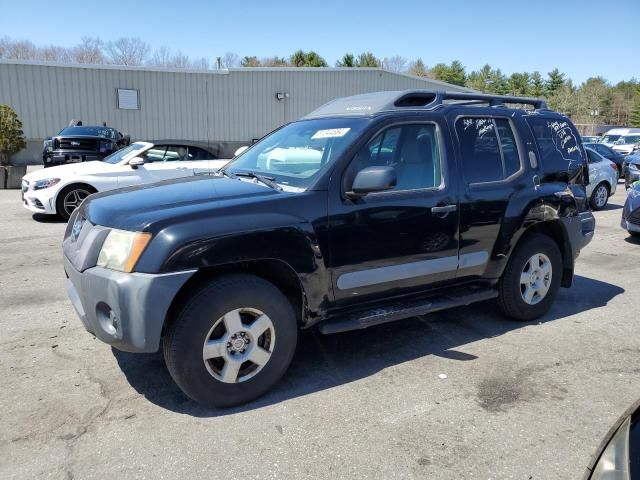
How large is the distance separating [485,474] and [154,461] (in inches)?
68.2

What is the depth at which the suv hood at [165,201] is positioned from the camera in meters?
3.10

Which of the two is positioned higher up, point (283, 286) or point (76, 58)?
point (76, 58)

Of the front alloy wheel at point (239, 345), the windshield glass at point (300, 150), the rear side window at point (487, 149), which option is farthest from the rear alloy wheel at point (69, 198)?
the rear side window at point (487, 149)

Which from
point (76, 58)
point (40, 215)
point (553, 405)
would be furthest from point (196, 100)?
point (76, 58)

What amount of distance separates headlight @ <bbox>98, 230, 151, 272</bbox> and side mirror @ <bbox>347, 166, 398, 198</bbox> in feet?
4.56

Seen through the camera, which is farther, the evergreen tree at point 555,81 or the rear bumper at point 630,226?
the evergreen tree at point 555,81

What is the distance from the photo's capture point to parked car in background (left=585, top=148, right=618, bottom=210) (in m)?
12.5

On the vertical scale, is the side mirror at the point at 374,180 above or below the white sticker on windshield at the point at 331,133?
below

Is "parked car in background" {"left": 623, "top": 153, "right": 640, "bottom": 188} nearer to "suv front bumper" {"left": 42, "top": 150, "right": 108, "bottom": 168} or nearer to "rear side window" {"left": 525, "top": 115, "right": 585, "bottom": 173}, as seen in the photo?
"rear side window" {"left": 525, "top": 115, "right": 585, "bottom": 173}

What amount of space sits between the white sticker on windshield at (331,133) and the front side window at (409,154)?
230mm

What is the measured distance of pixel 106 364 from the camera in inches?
152

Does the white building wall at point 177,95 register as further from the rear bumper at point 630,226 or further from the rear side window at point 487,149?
the rear side window at point 487,149

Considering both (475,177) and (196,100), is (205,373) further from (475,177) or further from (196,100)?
(196,100)

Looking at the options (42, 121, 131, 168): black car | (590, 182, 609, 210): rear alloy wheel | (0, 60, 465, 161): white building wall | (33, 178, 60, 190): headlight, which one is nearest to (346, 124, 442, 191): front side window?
(33, 178, 60, 190): headlight
